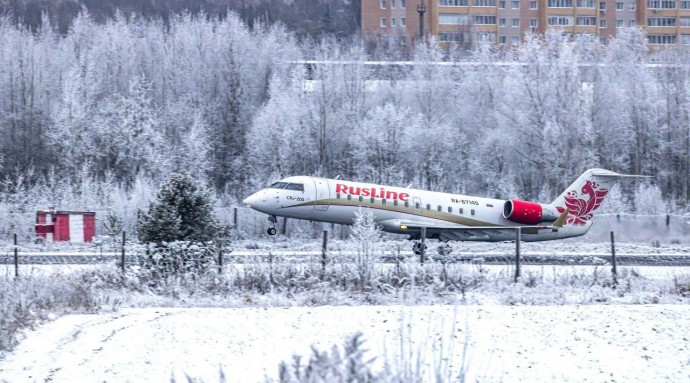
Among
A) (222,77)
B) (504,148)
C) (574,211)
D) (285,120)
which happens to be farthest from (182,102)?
(574,211)

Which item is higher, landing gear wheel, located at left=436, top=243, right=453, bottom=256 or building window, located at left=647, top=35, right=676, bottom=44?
building window, located at left=647, top=35, right=676, bottom=44

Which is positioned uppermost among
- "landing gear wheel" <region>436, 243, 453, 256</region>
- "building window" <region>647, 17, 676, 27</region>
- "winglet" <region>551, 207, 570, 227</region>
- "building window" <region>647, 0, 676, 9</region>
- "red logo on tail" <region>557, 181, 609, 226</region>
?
"building window" <region>647, 0, 676, 9</region>

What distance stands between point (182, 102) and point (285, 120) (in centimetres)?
797

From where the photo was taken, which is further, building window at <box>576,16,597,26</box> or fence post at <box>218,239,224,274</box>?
building window at <box>576,16,597,26</box>

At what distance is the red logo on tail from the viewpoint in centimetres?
3606

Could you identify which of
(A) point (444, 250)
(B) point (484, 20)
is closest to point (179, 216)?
(A) point (444, 250)

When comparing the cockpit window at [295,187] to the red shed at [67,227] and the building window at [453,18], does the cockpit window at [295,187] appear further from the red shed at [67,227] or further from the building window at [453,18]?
the building window at [453,18]

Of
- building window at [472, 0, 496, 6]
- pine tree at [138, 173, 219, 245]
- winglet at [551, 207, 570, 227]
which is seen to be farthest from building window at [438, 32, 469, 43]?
pine tree at [138, 173, 219, 245]

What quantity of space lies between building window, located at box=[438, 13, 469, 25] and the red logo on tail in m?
59.1

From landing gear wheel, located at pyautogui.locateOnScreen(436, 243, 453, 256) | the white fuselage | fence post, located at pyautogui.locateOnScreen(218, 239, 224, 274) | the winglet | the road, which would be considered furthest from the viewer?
the winglet

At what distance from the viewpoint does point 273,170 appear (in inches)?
2072

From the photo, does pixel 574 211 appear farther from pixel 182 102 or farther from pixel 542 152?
pixel 182 102

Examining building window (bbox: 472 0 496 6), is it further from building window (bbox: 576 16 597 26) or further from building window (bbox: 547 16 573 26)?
building window (bbox: 576 16 597 26)

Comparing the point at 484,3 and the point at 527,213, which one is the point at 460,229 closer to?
the point at 527,213
